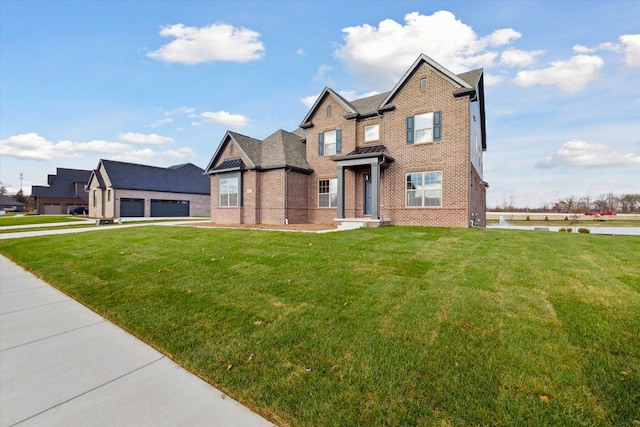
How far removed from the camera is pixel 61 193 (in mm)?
46719

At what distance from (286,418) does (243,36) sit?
17386 mm

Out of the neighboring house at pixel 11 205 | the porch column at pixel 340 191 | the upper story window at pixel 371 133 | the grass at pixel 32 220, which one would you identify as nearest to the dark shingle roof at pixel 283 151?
the porch column at pixel 340 191

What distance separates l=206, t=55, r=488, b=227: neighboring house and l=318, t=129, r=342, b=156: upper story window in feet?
0.21

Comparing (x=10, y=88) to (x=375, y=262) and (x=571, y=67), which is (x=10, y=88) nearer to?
(x=375, y=262)

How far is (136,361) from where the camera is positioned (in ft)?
10.8

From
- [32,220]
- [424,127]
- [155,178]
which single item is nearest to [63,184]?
[155,178]

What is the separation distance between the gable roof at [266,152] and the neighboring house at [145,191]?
20948 millimetres

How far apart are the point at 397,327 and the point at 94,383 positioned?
3518 millimetres

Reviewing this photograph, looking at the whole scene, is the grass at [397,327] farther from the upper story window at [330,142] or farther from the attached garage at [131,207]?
the attached garage at [131,207]

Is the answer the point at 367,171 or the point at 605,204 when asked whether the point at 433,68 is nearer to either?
the point at 367,171

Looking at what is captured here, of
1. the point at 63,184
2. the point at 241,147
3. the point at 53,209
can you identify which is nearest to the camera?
the point at 241,147

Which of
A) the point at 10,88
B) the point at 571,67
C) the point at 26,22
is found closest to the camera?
the point at 26,22

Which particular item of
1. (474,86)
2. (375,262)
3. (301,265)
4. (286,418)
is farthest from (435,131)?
(286,418)

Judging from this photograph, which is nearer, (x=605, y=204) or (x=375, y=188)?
(x=375, y=188)
